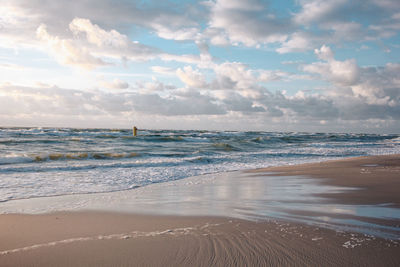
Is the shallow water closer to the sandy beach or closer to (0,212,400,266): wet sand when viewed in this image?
the sandy beach

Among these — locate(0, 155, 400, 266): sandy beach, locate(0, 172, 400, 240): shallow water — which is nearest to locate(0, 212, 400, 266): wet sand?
locate(0, 155, 400, 266): sandy beach

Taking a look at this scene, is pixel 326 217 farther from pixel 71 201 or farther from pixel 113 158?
pixel 113 158

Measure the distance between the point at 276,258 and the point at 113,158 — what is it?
482 inches

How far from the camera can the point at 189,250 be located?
2.92 metres

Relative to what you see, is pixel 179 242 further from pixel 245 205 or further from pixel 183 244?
pixel 245 205

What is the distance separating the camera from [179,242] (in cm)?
314

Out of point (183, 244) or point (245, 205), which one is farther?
point (245, 205)

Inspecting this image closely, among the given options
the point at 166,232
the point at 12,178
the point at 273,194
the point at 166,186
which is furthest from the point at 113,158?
the point at 166,232

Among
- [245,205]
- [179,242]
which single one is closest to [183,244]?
[179,242]

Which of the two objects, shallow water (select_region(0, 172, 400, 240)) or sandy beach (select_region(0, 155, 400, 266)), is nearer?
sandy beach (select_region(0, 155, 400, 266))

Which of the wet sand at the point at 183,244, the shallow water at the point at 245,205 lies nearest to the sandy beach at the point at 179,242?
the wet sand at the point at 183,244

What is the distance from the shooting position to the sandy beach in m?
2.70

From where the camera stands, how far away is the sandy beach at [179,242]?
2.70 m

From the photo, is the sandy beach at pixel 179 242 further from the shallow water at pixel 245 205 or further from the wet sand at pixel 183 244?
the shallow water at pixel 245 205
